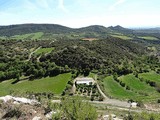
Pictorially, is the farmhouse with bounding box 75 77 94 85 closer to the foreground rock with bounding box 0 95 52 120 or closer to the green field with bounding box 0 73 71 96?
the green field with bounding box 0 73 71 96

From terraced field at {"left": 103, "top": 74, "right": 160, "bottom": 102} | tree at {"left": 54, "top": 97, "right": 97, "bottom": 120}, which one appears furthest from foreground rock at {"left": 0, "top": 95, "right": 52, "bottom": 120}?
terraced field at {"left": 103, "top": 74, "right": 160, "bottom": 102}

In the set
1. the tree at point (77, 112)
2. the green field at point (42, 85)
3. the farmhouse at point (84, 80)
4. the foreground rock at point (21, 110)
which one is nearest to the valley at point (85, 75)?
the green field at point (42, 85)

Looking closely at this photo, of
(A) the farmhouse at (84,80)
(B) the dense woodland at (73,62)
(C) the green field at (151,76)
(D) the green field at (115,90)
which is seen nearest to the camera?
(D) the green field at (115,90)

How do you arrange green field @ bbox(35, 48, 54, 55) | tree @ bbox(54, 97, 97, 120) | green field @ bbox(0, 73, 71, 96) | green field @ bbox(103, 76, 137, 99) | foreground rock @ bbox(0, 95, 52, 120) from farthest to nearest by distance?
green field @ bbox(35, 48, 54, 55) → green field @ bbox(0, 73, 71, 96) → green field @ bbox(103, 76, 137, 99) → foreground rock @ bbox(0, 95, 52, 120) → tree @ bbox(54, 97, 97, 120)

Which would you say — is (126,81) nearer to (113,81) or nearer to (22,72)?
(113,81)

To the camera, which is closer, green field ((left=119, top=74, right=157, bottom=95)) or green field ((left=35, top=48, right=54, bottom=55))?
green field ((left=119, top=74, right=157, bottom=95))

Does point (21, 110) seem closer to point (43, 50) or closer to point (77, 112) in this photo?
point (77, 112)

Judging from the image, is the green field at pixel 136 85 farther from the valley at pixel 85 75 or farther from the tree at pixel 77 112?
the tree at pixel 77 112
